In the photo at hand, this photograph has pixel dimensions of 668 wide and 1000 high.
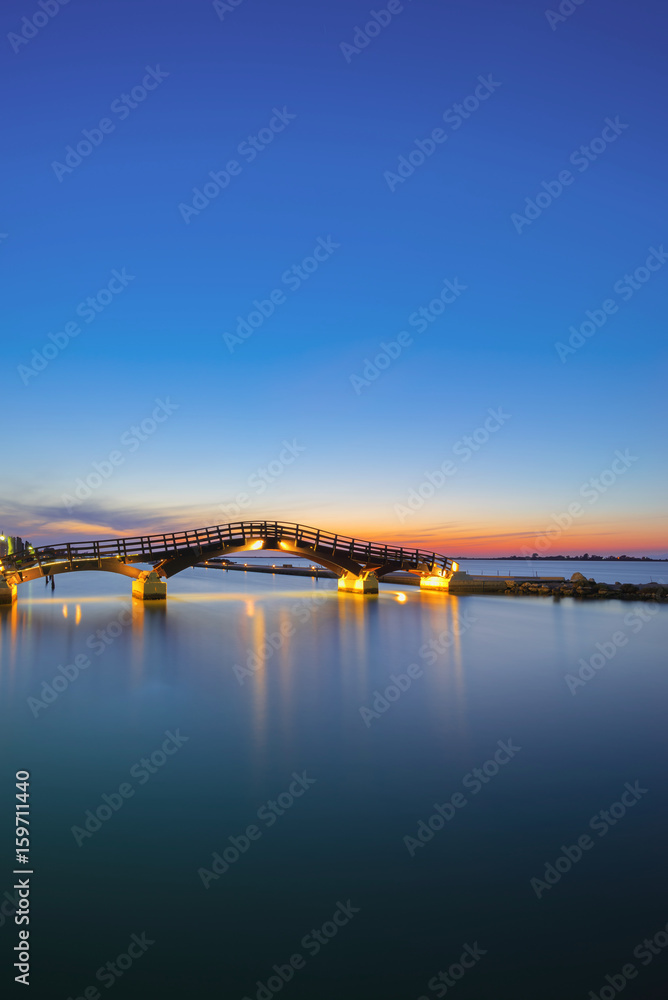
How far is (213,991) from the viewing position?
5.58 meters

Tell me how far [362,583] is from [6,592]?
2694 cm

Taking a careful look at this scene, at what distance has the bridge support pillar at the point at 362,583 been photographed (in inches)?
2106

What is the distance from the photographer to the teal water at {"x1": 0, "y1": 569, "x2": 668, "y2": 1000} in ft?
19.5

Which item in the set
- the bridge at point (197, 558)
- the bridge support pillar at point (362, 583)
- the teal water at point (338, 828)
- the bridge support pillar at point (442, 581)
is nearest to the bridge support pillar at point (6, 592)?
the bridge at point (197, 558)

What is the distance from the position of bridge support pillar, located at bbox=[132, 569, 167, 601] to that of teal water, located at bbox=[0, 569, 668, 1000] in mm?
25874

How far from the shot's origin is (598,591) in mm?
55000

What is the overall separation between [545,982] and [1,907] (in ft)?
18.0

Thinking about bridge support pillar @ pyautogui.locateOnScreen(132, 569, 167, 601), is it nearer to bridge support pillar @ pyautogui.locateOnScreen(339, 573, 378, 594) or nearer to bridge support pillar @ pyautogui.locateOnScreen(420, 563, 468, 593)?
bridge support pillar @ pyautogui.locateOnScreen(339, 573, 378, 594)

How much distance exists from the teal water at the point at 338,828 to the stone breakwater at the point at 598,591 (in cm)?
3387

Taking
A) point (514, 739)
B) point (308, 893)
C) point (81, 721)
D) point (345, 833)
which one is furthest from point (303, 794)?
point (81, 721)

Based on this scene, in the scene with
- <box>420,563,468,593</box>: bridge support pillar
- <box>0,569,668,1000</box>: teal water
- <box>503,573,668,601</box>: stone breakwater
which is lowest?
<box>0,569,668,1000</box>: teal water

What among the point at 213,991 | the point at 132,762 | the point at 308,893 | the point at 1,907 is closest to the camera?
the point at 213,991

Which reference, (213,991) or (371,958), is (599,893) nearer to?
(371,958)

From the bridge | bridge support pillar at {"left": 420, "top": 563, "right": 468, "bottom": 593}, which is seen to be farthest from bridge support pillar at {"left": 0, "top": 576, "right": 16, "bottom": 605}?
bridge support pillar at {"left": 420, "top": 563, "right": 468, "bottom": 593}
